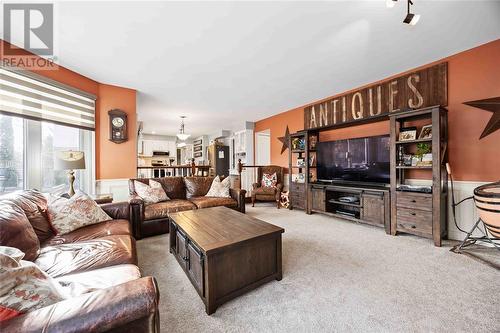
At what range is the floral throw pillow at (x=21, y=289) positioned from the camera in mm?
667

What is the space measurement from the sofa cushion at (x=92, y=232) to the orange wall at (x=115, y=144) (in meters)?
1.81

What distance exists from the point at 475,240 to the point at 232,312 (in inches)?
114

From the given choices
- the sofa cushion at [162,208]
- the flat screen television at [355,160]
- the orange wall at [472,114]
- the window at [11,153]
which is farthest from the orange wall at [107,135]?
the orange wall at [472,114]

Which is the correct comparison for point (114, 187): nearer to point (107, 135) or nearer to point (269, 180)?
point (107, 135)

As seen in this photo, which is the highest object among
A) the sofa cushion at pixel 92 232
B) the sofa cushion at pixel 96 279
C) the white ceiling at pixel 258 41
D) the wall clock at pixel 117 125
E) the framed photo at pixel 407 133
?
the white ceiling at pixel 258 41

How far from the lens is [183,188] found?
3.97 meters

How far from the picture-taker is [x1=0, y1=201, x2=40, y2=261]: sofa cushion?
4.15ft

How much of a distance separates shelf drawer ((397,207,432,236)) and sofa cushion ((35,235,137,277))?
3.29m

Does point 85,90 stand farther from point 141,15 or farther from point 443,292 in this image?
point 443,292

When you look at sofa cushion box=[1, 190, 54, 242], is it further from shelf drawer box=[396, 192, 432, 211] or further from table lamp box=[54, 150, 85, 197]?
shelf drawer box=[396, 192, 432, 211]

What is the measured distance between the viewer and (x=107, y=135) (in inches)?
141

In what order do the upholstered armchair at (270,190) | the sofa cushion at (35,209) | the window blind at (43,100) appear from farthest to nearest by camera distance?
the upholstered armchair at (270,190) → the window blind at (43,100) → the sofa cushion at (35,209)

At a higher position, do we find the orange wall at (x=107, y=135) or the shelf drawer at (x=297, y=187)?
the orange wall at (x=107, y=135)

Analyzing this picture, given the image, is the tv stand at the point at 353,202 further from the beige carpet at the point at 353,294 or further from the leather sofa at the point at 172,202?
the leather sofa at the point at 172,202
